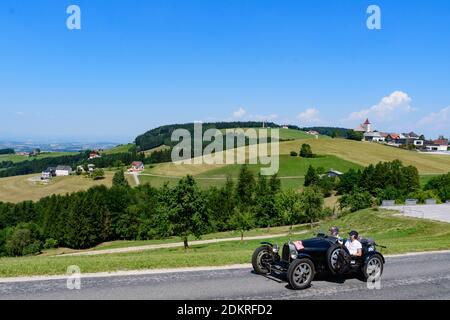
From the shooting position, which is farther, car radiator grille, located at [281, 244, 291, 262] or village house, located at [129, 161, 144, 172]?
village house, located at [129, 161, 144, 172]

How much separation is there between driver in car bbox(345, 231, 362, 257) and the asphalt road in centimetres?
98

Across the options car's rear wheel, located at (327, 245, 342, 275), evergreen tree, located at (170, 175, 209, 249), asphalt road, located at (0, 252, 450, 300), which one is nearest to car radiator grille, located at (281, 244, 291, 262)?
asphalt road, located at (0, 252, 450, 300)

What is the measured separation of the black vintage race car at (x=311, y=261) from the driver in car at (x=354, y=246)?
173mm

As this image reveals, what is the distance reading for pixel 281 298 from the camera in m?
11.5

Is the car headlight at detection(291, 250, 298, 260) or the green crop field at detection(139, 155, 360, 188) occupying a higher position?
the car headlight at detection(291, 250, 298, 260)

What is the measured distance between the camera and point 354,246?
1381 centimetres

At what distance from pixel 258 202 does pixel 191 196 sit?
1180 inches

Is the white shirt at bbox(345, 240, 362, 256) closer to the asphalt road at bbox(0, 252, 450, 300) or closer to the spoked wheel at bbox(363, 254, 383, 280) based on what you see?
the spoked wheel at bbox(363, 254, 383, 280)

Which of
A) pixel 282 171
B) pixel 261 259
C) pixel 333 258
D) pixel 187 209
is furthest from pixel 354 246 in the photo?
pixel 282 171

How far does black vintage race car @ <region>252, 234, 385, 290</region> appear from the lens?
12.5m

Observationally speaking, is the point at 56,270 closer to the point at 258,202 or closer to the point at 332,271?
the point at 332,271

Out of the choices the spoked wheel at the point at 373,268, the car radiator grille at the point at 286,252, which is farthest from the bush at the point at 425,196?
the car radiator grille at the point at 286,252

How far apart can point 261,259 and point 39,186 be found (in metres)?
139
